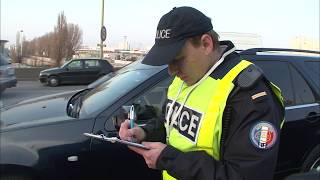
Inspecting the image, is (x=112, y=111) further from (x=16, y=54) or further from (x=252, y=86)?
(x=16, y=54)

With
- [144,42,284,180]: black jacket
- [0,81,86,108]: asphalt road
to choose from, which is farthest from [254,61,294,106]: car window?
[0,81,86,108]: asphalt road

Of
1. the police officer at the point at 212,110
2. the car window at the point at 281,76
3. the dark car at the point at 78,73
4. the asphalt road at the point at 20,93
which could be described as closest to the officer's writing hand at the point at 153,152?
the police officer at the point at 212,110

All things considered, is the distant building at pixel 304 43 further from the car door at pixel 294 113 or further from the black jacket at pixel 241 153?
the black jacket at pixel 241 153

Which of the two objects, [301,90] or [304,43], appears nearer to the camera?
[301,90]

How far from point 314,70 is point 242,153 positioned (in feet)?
10.9

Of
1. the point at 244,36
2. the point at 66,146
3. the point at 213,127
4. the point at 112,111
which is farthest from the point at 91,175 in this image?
the point at 244,36

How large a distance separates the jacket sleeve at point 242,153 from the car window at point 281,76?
8.61ft

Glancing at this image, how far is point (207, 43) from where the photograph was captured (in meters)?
1.77

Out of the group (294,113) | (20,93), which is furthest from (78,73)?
(294,113)

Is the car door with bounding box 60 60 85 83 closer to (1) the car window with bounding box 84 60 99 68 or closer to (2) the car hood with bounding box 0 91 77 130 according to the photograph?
(1) the car window with bounding box 84 60 99 68

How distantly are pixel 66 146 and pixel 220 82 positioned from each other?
1852 millimetres

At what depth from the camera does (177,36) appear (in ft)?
5.74

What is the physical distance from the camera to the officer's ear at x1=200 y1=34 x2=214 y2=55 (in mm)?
1755

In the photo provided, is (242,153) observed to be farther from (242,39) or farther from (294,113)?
(242,39)
